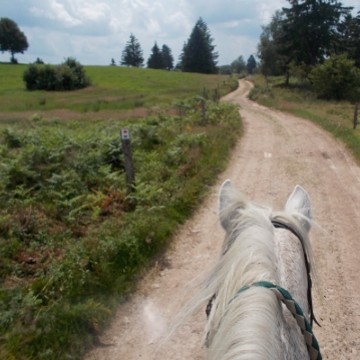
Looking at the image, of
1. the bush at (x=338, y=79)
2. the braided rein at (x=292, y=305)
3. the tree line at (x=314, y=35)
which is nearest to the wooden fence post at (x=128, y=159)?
the braided rein at (x=292, y=305)

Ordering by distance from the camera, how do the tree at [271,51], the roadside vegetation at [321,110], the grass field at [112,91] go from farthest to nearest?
the tree at [271,51], the grass field at [112,91], the roadside vegetation at [321,110]

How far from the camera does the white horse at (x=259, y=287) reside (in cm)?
126

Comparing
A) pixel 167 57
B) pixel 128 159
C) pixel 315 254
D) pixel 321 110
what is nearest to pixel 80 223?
pixel 128 159

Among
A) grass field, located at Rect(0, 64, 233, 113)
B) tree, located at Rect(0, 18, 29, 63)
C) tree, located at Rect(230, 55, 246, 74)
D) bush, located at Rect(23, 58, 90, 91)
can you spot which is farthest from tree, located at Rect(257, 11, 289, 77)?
tree, located at Rect(230, 55, 246, 74)

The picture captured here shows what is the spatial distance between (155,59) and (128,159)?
90085 mm

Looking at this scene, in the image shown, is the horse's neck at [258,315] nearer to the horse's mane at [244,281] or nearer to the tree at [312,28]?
the horse's mane at [244,281]

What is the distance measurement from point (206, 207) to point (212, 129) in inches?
272

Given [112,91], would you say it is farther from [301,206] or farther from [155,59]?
[155,59]

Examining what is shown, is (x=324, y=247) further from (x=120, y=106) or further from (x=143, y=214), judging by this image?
(x=120, y=106)

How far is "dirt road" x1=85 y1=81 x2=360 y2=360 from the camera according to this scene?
13.6ft

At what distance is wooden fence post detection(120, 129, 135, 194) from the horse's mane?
17.4ft

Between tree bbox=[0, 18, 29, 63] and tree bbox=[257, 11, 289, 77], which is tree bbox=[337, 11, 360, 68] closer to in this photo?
tree bbox=[257, 11, 289, 77]

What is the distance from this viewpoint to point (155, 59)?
93.3 metres

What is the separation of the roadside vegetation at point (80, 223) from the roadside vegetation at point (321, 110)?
214 inches
